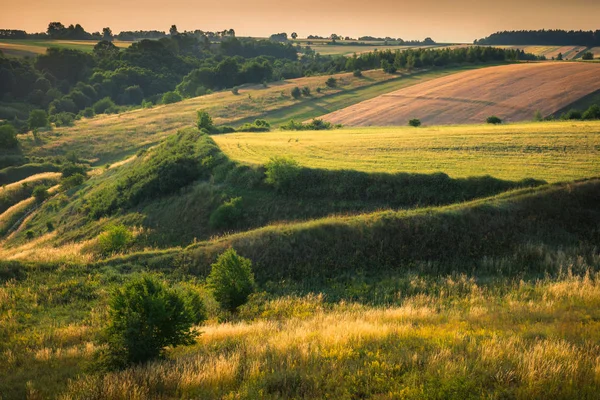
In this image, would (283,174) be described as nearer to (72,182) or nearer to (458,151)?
(458,151)

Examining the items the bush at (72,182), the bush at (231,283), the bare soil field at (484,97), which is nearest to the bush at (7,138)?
the bush at (72,182)

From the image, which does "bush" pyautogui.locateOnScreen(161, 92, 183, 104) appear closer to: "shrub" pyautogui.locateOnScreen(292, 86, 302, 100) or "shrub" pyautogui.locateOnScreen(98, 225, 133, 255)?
"shrub" pyautogui.locateOnScreen(292, 86, 302, 100)

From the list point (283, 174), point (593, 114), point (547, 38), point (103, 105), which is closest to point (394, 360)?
point (283, 174)

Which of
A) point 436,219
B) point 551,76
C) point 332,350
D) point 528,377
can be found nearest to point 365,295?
point 436,219

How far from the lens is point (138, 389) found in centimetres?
857

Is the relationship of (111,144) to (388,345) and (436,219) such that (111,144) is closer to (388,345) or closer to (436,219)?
(436,219)

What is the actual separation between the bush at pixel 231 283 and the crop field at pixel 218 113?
2428 inches

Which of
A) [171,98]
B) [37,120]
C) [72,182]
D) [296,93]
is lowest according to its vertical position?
[72,182]

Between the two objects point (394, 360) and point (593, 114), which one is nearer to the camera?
point (394, 360)

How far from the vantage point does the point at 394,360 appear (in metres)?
9.17

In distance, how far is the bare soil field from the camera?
61031 mm

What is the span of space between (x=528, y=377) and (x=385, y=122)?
59.7m

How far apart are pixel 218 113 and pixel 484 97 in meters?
Answer: 51.3

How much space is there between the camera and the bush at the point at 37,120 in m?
93.2
